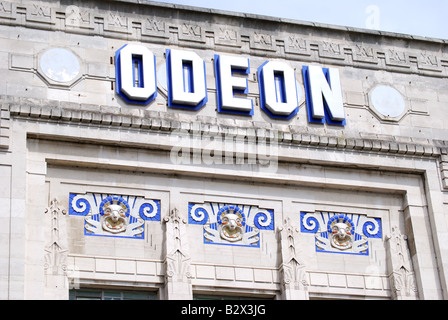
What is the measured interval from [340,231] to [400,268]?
1.65 metres

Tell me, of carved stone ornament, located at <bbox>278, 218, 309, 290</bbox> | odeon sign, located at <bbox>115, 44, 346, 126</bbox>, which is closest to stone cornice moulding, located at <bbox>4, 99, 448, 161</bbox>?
odeon sign, located at <bbox>115, 44, 346, 126</bbox>

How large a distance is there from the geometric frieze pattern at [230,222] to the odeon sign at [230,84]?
7.91 ft

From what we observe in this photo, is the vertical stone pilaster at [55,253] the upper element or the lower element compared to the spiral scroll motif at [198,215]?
lower

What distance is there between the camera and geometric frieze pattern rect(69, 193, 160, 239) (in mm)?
26484

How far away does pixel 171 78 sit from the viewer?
28234 mm

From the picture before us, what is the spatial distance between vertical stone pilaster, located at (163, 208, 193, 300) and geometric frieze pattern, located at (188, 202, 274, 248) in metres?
0.46

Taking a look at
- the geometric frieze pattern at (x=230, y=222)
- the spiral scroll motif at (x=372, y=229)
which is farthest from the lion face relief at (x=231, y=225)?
the spiral scroll motif at (x=372, y=229)

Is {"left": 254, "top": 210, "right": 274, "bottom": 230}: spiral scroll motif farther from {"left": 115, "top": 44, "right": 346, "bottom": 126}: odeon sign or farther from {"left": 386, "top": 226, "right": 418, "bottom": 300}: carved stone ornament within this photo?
{"left": 386, "top": 226, "right": 418, "bottom": 300}: carved stone ornament

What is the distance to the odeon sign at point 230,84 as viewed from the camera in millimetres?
28000

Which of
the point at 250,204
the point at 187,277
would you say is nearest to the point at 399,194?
the point at 250,204

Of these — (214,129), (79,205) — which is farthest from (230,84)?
(79,205)

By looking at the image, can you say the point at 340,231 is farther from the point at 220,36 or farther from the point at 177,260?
the point at 220,36

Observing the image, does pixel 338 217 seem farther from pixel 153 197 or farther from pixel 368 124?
pixel 153 197

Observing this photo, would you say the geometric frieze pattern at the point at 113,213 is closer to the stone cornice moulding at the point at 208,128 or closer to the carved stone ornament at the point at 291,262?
the stone cornice moulding at the point at 208,128
